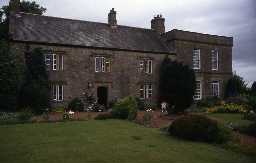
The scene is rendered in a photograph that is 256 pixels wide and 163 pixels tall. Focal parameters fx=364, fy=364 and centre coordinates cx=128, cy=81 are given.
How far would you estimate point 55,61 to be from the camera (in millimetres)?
33906

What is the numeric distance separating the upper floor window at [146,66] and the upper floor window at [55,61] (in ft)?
29.1

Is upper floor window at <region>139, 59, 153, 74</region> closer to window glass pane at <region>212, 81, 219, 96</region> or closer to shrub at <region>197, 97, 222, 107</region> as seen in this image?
shrub at <region>197, 97, 222, 107</region>

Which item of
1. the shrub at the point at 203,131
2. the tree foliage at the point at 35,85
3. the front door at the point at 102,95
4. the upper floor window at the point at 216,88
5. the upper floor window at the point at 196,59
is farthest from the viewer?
the upper floor window at the point at 216,88

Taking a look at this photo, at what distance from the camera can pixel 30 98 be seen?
1189 inches

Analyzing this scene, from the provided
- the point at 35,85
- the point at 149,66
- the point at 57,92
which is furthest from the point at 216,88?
the point at 35,85

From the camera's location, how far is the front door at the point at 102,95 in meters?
36.8

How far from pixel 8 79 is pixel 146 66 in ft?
50.0

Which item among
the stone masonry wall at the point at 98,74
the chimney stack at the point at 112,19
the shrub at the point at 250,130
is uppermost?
the chimney stack at the point at 112,19

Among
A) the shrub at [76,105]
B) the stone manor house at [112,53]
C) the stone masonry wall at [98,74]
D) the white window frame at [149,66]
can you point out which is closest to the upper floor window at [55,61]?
the stone manor house at [112,53]

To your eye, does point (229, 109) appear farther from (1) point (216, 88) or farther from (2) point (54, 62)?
(2) point (54, 62)

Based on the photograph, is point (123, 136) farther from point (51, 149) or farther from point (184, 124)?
point (51, 149)

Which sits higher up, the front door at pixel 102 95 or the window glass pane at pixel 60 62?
the window glass pane at pixel 60 62

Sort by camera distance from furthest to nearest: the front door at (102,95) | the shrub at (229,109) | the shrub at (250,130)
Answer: the front door at (102,95) < the shrub at (229,109) < the shrub at (250,130)

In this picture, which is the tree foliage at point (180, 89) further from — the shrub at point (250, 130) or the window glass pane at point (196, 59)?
the window glass pane at point (196, 59)
